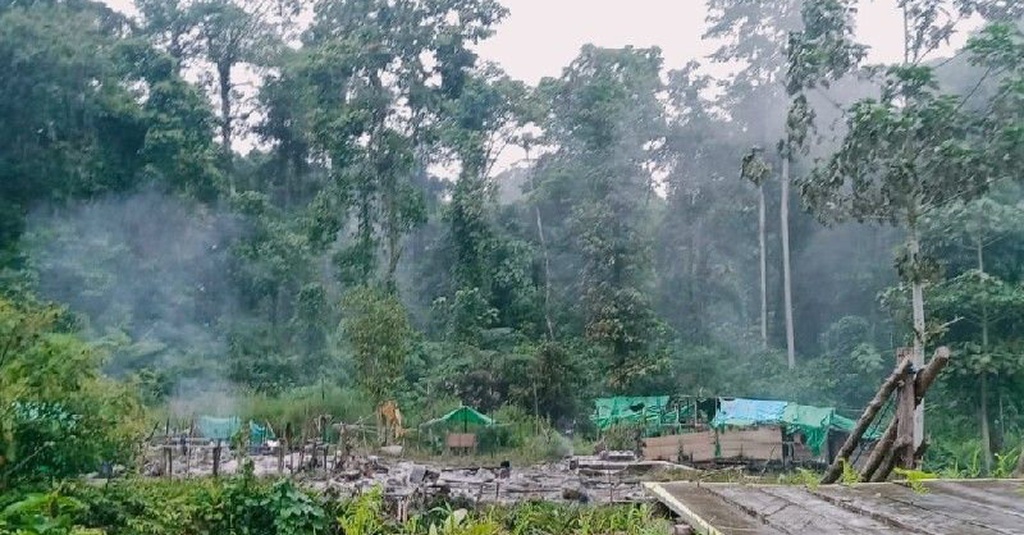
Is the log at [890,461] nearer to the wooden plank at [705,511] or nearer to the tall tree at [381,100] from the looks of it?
the wooden plank at [705,511]

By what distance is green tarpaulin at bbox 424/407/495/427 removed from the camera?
2019cm

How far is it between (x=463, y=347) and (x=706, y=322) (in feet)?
26.4

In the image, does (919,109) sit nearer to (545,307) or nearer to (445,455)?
(445,455)

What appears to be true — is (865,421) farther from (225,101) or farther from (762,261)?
(225,101)

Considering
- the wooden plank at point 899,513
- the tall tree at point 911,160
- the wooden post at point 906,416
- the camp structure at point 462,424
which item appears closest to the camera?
the wooden plank at point 899,513

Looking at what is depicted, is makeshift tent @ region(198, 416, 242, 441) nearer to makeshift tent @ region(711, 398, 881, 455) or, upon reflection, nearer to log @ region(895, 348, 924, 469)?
makeshift tent @ region(711, 398, 881, 455)

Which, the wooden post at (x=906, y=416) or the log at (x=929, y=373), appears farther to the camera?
the wooden post at (x=906, y=416)

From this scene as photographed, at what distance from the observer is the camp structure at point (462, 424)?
20312 millimetres

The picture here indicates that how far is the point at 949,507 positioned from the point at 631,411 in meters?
18.0

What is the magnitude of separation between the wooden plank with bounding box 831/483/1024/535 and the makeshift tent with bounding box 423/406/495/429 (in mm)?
15830

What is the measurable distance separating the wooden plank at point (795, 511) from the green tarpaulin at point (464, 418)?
15.9m

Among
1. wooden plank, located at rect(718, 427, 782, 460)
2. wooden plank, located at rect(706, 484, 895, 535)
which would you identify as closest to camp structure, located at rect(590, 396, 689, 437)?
wooden plank, located at rect(718, 427, 782, 460)

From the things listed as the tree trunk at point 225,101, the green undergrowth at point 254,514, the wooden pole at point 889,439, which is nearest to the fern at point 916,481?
the wooden pole at point 889,439

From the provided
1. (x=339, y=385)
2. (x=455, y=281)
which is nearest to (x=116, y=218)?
(x=339, y=385)
